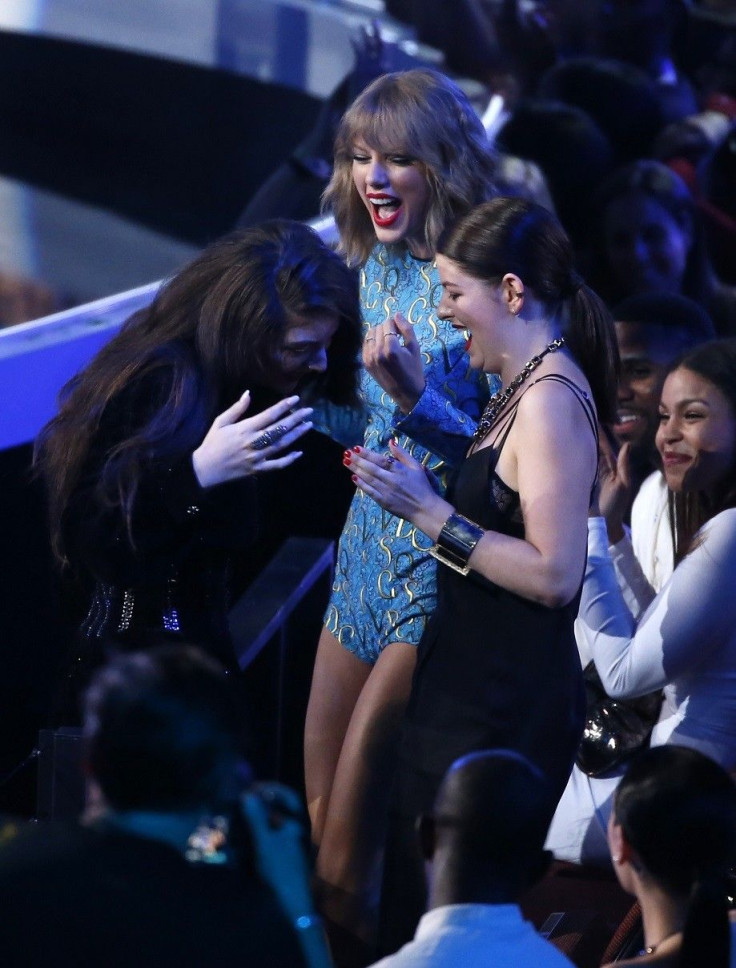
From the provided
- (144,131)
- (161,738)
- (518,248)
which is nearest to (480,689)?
(518,248)

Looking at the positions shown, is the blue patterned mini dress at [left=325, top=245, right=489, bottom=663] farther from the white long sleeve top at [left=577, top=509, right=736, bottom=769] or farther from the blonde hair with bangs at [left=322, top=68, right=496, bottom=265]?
the white long sleeve top at [left=577, top=509, right=736, bottom=769]

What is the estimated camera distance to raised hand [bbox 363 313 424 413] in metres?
2.48

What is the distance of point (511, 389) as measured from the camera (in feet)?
7.51

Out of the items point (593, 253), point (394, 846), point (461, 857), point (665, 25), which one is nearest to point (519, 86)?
point (665, 25)

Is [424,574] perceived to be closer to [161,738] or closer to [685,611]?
[685,611]

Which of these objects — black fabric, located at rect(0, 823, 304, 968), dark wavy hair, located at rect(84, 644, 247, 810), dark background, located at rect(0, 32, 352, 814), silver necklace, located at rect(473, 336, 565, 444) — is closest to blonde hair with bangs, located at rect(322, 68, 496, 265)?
silver necklace, located at rect(473, 336, 565, 444)

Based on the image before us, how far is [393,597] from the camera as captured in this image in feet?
8.65

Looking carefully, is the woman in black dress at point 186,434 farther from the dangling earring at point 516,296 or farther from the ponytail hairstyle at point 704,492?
the ponytail hairstyle at point 704,492

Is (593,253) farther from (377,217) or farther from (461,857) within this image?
(461,857)

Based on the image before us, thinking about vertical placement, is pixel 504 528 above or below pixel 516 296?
below

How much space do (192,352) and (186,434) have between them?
0.17 m

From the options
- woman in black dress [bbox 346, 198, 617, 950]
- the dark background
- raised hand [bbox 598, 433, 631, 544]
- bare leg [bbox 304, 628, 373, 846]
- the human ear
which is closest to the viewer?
woman in black dress [bbox 346, 198, 617, 950]

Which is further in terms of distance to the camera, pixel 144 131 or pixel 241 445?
pixel 144 131

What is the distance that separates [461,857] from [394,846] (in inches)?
30.6
